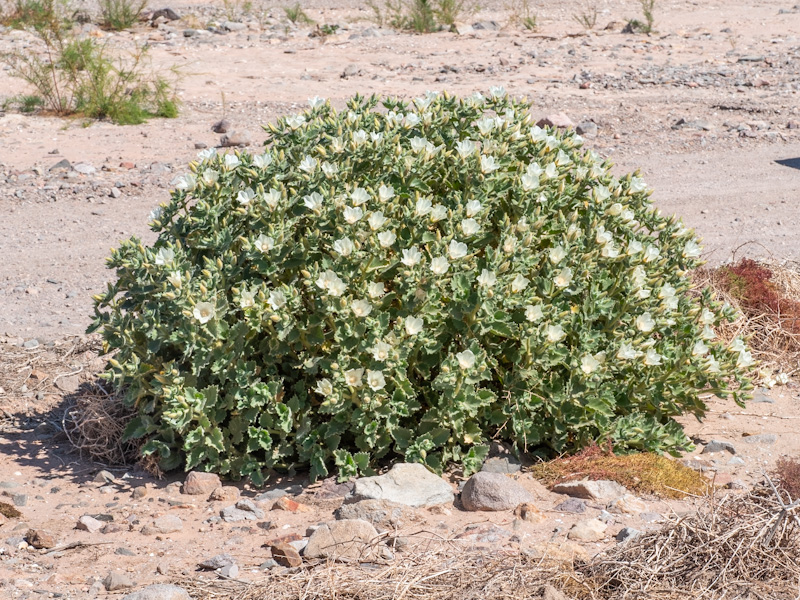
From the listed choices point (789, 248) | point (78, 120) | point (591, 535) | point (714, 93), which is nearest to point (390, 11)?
point (714, 93)

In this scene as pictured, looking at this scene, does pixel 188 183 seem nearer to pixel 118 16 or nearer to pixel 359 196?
pixel 359 196

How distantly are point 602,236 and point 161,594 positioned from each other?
1.81 meters

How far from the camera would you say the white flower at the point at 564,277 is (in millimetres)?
3334

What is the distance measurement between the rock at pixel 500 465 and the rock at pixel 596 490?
0.77 feet

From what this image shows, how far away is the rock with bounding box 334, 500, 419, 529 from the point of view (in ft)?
10.2

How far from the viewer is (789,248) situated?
6.14 metres

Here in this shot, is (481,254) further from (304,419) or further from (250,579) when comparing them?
(250,579)

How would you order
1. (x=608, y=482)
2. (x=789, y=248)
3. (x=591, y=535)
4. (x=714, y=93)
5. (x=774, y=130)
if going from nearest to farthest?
1. (x=591, y=535)
2. (x=608, y=482)
3. (x=789, y=248)
4. (x=774, y=130)
5. (x=714, y=93)

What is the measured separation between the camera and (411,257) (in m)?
3.24

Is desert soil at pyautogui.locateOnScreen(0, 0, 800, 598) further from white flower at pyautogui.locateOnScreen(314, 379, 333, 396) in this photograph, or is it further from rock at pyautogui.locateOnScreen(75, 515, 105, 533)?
white flower at pyautogui.locateOnScreen(314, 379, 333, 396)

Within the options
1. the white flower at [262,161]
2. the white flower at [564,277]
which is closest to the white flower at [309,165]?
the white flower at [262,161]

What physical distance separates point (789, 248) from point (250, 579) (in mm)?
4481

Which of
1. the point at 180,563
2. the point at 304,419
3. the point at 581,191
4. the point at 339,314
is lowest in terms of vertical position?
the point at 180,563

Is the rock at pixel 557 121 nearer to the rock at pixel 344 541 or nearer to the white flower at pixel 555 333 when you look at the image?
the white flower at pixel 555 333
